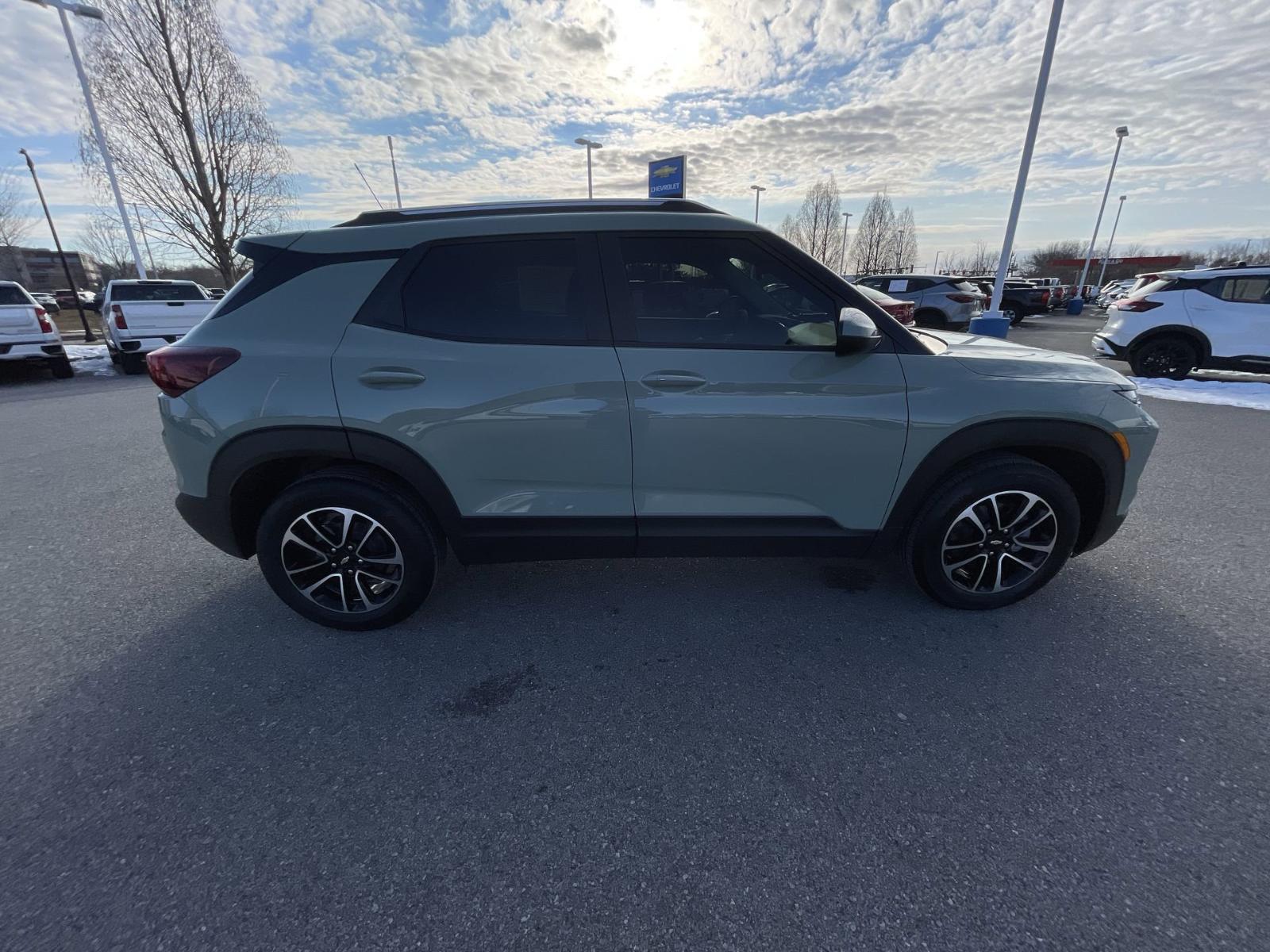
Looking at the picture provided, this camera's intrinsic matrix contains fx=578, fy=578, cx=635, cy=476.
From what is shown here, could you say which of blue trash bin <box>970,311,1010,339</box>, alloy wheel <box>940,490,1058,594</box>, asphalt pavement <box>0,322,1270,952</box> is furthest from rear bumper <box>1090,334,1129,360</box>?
alloy wheel <box>940,490,1058,594</box>

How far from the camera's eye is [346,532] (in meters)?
2.67

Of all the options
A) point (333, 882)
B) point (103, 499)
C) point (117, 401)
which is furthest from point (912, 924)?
point (117, 401)

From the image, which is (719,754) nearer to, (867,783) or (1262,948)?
(867,783)

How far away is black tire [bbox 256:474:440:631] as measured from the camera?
2.62 meters

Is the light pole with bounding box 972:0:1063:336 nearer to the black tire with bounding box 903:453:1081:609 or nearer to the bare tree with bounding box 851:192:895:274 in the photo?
the black tire with bounding box 903:453:1081:609

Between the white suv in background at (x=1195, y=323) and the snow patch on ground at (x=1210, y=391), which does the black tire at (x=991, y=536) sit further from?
the white suv in background at (x=1195, y=323)

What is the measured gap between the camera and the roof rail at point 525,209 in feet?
8.80

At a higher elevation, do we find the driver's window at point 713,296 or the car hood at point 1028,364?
the driver's window at point 713,296

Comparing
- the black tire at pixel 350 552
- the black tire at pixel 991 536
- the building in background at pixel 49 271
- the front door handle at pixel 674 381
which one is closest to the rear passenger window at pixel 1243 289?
the black tire at pixel 991 536

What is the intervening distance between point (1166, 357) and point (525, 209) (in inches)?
444

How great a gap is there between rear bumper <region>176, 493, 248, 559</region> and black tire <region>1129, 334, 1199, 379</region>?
40.4 ft

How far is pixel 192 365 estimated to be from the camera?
2.49 metres

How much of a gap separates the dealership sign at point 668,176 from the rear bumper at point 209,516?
2163 centimetres

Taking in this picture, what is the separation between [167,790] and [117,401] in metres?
9.25
